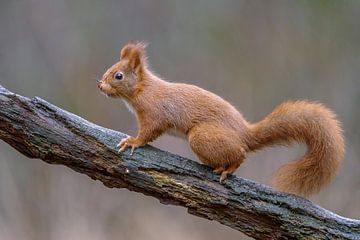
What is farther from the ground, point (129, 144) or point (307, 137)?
point (307, 137)

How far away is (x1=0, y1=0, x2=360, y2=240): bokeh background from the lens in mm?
4660

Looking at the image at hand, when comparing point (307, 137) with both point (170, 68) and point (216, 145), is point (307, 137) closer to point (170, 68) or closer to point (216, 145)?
point (216, 145)

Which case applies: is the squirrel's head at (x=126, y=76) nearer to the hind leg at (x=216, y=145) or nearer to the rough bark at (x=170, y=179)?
the rough bark at (x=170, y=179)

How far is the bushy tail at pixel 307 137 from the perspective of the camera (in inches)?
91.5

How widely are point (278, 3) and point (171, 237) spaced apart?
6.07ft

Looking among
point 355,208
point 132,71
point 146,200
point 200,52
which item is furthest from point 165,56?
point 132,71

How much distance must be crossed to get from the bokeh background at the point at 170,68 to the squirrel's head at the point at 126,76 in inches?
88.4

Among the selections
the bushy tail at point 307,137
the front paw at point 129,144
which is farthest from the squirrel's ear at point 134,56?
the bushy tail at point 307,137

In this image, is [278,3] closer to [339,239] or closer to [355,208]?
[355,208]

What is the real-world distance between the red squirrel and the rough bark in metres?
0.06

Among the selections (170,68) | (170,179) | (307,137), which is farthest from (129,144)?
(170,68)

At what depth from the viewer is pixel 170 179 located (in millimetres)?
2346

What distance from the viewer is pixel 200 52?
512 cm

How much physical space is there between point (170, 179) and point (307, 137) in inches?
18.7
